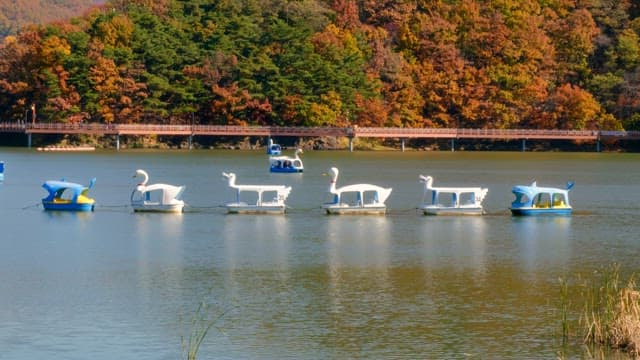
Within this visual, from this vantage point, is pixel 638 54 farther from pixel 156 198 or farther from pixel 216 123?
pixel 156 198

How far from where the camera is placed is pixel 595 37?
116625 mm

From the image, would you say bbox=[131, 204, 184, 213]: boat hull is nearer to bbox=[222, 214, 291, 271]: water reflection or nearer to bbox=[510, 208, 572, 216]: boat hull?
bbox=[222, 214, 291, 271]: water reflection

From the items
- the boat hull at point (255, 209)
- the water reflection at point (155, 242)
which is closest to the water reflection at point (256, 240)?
the boat hull at point (255, 209)

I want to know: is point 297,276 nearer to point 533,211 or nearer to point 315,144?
point 533,211

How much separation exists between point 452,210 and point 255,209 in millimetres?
6742

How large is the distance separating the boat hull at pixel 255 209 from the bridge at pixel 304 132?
5700 cm

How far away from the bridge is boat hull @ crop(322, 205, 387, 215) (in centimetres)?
5819

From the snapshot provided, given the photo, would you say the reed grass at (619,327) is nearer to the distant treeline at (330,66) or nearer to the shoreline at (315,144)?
the distant treeline at (330,66)

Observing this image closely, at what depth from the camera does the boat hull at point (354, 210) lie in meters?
42.9

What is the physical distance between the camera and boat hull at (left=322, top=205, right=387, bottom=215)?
42938mm

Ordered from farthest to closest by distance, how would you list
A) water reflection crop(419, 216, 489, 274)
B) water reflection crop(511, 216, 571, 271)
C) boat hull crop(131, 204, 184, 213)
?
boat hull crop(131, 204, 184, 213) → water reflection crop(511, 216, 571, 271) → water reflection crop(419, 216, 489, 274)

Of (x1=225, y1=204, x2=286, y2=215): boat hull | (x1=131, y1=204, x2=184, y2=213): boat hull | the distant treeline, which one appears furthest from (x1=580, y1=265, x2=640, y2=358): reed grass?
the distant treeline

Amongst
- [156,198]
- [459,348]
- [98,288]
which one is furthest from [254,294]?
[156,198]

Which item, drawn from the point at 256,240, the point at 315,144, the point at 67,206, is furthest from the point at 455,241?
the point at 315,144
